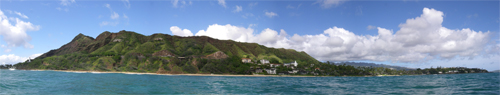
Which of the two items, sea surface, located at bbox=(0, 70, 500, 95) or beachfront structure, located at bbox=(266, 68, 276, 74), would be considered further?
beachfront structure, located at bbox=(266, 68, 276, 74)

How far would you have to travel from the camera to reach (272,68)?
186 meters

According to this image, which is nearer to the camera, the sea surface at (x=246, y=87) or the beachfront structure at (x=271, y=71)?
the sea surface at (x=246, y=87)

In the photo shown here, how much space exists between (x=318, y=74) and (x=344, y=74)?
22.1m

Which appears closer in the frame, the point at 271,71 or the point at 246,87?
the point at 246,87

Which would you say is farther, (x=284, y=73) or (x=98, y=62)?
(x=98, y=62)

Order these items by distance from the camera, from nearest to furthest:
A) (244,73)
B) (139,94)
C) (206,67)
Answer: (139,94) → (244,73) → (206,67)

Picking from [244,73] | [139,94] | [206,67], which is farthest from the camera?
[206,67]

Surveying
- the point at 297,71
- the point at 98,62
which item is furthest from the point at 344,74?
the point at 98,62

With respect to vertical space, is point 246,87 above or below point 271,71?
below

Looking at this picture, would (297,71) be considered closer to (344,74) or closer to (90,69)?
(344,74)

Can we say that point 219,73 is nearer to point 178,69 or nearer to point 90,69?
point 178,69

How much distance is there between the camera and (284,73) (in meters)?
179

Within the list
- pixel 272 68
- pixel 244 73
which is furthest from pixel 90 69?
pixel 272 68

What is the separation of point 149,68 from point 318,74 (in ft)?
418
